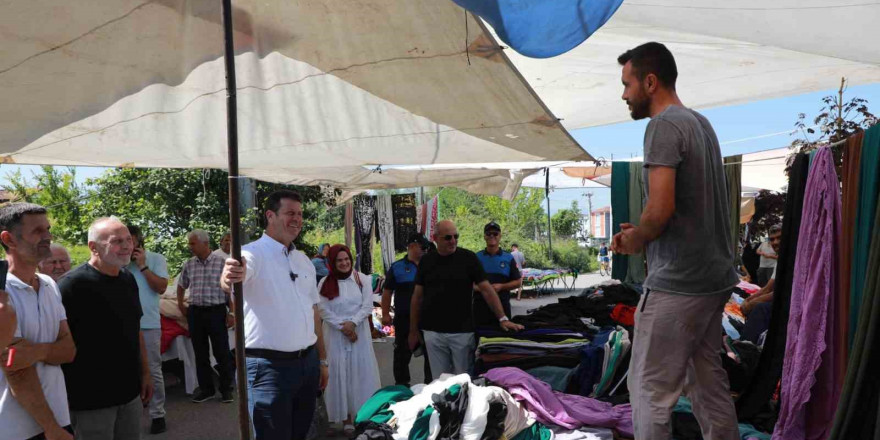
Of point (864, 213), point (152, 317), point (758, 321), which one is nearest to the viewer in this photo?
point (864, 213)

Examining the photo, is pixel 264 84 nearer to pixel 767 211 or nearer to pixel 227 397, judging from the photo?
pixel 227 397

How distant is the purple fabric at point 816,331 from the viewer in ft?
11.4

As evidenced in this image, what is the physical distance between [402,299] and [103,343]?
3.97 meters

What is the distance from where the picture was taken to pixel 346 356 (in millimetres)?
6129

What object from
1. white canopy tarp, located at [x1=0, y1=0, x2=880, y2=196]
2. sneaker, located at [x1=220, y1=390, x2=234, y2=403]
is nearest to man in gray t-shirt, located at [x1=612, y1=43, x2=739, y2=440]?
white canopy tarp, located at [x1=0, y1=0, x2=880, y2=196]

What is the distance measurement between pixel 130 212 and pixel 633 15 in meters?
11.3

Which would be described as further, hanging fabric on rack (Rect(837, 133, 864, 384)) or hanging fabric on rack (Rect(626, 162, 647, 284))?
hanging fabric on rack (Rect(626, 162, 647, 284))

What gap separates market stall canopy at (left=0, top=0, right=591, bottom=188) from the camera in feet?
11.4

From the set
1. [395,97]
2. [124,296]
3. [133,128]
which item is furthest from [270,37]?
[124,296]

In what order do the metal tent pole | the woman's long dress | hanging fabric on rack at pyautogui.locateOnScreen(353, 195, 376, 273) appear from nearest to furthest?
1. the metal tent pole
2. the woman's long dress
3. hanging fabric on rack at pyautogui.locateOnScreen(353, 195, 376, 273)

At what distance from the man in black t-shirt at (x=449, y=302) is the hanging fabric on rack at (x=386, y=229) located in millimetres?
8188

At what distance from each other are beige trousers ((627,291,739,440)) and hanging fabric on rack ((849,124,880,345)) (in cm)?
115

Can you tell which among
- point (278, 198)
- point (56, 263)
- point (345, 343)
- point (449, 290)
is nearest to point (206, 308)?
point (345, 343)

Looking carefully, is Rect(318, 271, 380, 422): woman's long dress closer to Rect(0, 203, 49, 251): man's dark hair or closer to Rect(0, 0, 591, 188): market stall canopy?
Rect(0, 0, 591, 188): market stall canopy
